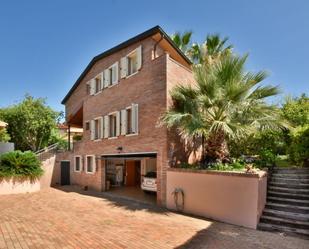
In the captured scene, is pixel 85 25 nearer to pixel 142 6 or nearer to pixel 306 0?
pixel 142 6

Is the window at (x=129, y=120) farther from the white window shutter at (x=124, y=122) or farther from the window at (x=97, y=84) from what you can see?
the window at (x=97, y=84)

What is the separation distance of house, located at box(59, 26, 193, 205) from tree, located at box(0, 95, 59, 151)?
781cm

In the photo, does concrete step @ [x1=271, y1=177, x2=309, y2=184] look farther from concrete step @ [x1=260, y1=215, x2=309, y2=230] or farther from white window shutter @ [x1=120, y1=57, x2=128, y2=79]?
white window shutter @ [x1=120, y1=57, x2=128, y2=79]

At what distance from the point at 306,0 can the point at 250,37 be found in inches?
148

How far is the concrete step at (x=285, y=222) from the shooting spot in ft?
25.3

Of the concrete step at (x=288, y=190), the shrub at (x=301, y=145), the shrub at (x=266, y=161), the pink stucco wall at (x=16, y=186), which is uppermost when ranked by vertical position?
the shrub at (x=301, y=145)

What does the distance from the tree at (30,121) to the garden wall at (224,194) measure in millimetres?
21308

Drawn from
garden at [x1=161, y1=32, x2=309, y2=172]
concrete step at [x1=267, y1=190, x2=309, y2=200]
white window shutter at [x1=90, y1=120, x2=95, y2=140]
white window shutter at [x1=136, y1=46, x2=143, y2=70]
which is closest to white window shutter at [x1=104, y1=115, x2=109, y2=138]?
white window shutter at [x1=90, y1=120, x2=95, y2=140]

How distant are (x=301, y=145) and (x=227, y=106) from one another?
4.20m

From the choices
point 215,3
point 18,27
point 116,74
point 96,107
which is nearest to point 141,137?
point 116,74

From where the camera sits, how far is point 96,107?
56.8 ft

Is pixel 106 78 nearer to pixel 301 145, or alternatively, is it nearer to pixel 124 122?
pixel 124 122

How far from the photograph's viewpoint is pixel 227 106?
33.0ft

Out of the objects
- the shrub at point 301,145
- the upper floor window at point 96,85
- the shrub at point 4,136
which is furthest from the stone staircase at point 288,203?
the shrub at point 4,136
